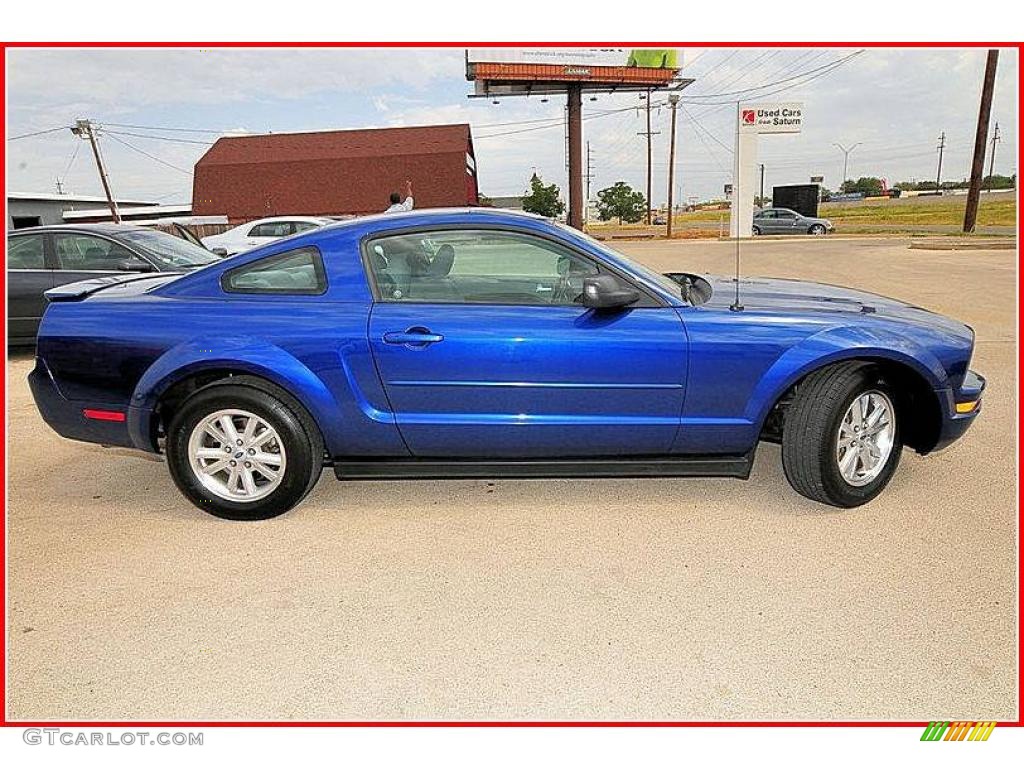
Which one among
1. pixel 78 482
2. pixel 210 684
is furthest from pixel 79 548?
pixel 210 684

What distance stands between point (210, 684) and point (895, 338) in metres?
3.39

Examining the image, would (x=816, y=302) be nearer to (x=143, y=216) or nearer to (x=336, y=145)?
(x=336, y=145)

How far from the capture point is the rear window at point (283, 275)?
Answer: 146 inches

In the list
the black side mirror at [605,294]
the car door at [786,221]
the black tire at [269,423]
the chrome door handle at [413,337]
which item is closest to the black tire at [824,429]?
the black side mirror at [605,294]

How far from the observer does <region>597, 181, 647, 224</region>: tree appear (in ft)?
204

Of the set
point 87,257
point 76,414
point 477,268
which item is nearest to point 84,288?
point 76,414

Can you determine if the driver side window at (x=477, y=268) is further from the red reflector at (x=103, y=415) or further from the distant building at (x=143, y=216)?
the distant building at (x=143, y=216)

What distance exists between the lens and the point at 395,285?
12.1 ft

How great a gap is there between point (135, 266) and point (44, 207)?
1726 inches

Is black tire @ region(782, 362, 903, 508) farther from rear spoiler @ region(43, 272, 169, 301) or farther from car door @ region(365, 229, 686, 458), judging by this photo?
rear spoiler @ region(43, 272, 169, 301)

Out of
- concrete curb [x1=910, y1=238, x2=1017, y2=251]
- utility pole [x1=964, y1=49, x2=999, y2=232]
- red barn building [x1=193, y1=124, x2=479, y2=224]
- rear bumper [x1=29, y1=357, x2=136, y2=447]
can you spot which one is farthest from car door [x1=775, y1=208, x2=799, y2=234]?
rear bumper [x1=29, y1=357, x2=136, y2=447]

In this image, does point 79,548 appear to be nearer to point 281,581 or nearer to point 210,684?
point 281,581

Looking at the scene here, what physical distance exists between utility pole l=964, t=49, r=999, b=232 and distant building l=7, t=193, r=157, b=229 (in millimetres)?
40604

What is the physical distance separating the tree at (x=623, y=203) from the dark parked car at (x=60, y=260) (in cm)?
5784
